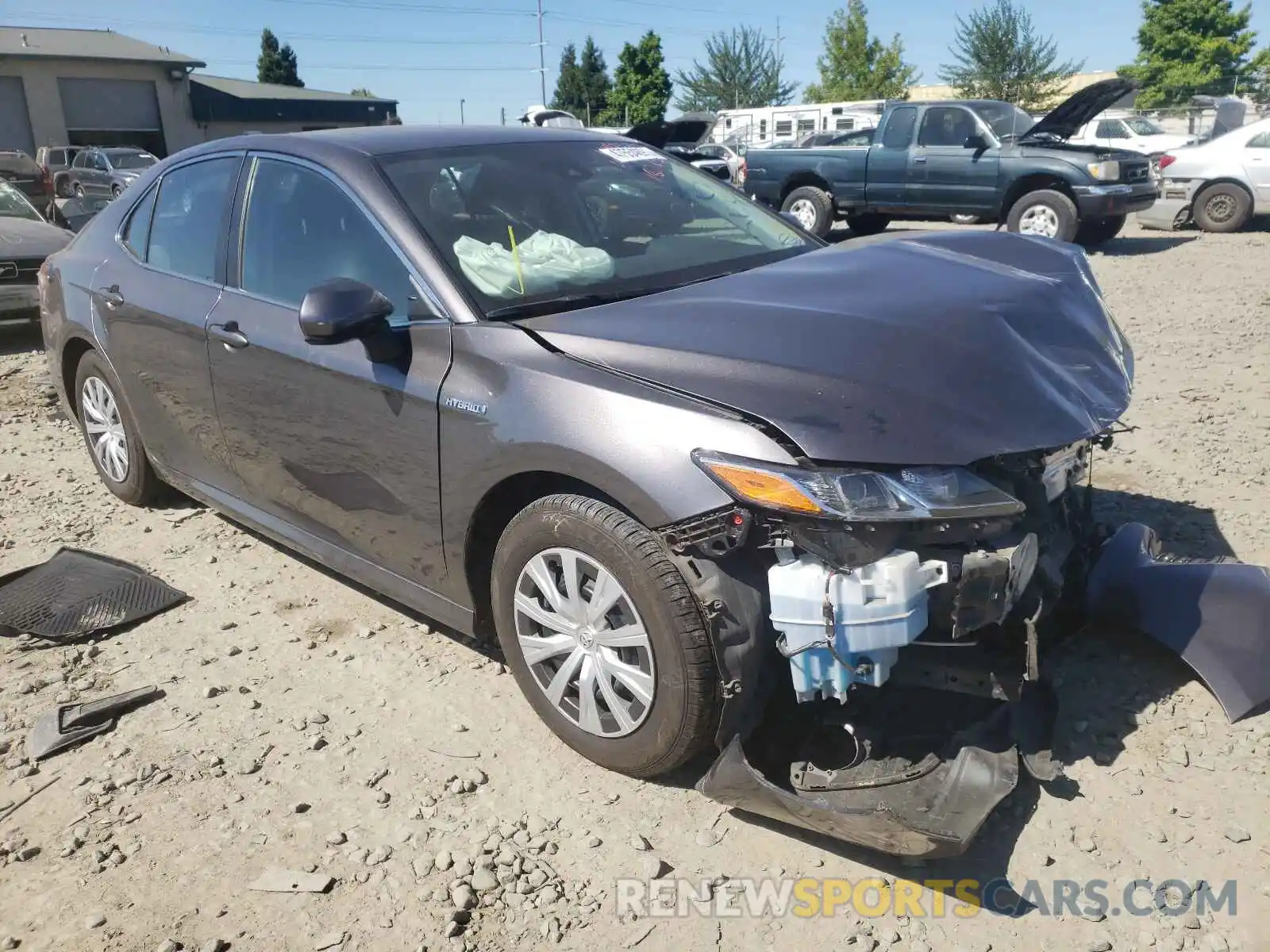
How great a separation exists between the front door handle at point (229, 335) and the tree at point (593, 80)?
179 feet

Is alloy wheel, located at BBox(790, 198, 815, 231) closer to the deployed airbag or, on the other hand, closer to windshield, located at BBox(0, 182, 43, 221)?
windshield, located at BBox(0, 182, 43, 221)

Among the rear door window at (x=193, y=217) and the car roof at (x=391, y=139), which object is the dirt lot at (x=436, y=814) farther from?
the car roof at (x=391, y=139)

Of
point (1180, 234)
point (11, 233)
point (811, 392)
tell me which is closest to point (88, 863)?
point (811, 392)

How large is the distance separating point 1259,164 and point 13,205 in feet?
51.6

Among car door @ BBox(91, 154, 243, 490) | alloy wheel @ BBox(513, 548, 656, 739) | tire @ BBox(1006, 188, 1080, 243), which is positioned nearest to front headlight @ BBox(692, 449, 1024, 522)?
alloy wheel @ BBox(513, 548, 656, 739)

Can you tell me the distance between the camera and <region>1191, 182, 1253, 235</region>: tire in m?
14.3

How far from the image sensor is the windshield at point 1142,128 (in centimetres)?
2291

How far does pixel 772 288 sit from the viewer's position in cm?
301

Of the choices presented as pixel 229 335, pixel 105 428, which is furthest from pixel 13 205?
pixel 229 335

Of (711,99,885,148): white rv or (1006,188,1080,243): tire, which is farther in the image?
(711,99,885,148): white rv

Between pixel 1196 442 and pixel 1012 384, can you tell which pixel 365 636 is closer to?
pixel 1012 384

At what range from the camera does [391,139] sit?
11.6 feet

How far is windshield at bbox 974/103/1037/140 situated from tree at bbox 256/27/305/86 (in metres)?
57.2

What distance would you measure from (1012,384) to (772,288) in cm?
78
